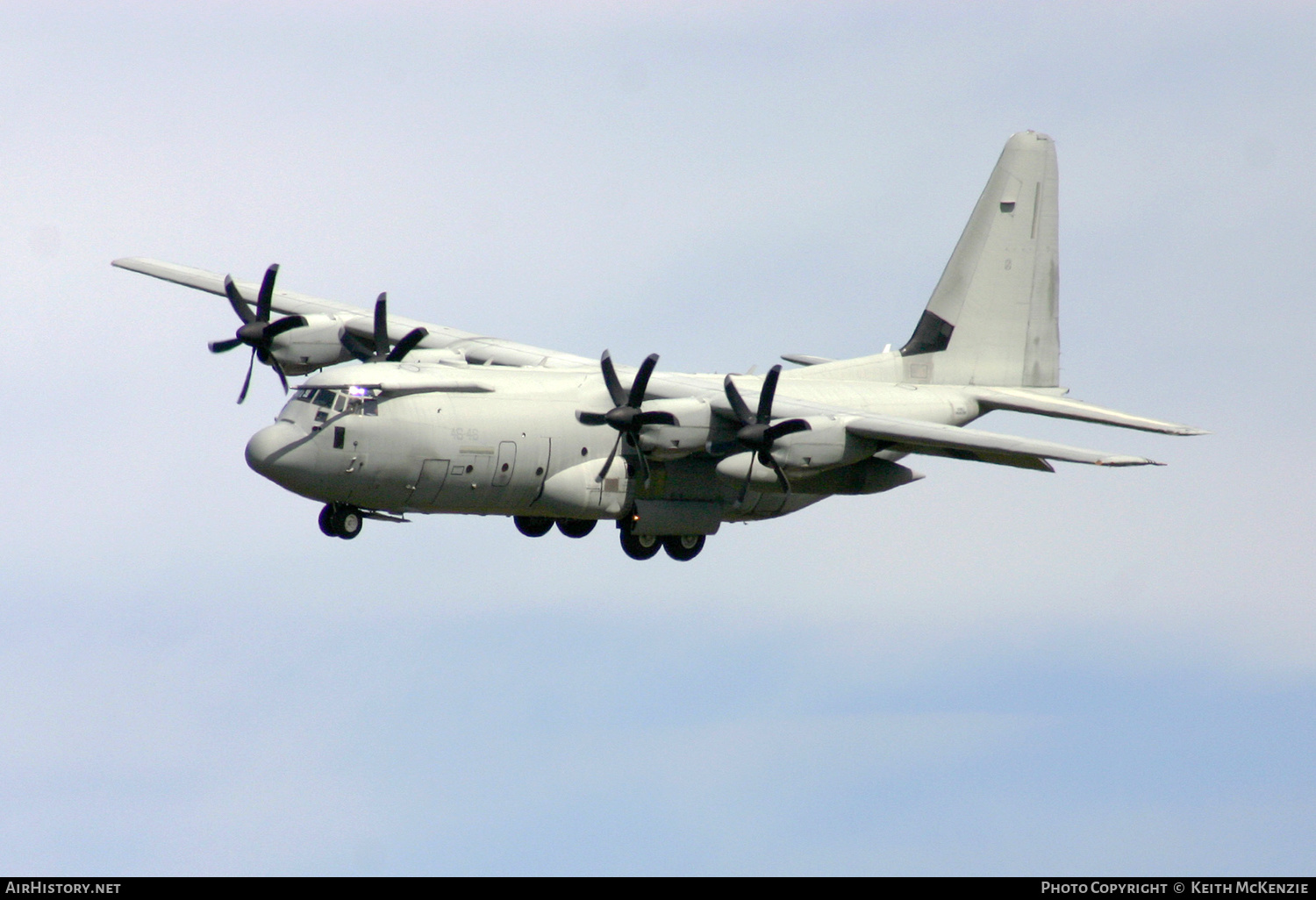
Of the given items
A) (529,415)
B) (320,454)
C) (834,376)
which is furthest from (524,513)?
(834,376)

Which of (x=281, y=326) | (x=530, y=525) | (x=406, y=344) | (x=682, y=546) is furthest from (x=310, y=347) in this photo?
(x=682, y=546)

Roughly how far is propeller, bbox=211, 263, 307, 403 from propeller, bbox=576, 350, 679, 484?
20.9 feet

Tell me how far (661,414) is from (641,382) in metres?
0.65

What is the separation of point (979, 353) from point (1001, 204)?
3.21 metres

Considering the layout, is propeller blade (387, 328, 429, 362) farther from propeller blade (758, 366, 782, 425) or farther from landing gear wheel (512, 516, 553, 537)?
propeller blade (758, 366, 782, 425)

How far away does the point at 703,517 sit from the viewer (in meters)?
30.2

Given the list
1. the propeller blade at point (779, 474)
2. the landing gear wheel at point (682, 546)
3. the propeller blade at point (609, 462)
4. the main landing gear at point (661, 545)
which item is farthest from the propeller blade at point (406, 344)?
the propeller blade at point (779, 474)

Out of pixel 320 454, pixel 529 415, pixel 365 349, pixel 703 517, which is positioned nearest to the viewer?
pixel 320 454

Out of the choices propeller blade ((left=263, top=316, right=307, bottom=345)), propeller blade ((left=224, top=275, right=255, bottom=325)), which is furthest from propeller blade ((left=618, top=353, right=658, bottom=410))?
propeller blade ((left=224, top=275, right=255, bottom=325))

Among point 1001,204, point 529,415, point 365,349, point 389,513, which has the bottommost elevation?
point 389,513

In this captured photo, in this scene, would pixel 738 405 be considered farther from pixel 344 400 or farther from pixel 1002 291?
pixel 1002 291

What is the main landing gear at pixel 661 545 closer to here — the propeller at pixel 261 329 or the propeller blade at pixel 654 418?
the propeller blade at pixel 654 418

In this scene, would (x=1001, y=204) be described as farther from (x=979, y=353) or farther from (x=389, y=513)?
(x=389, y=513)

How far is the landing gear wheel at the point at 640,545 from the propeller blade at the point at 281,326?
7.41 meters
